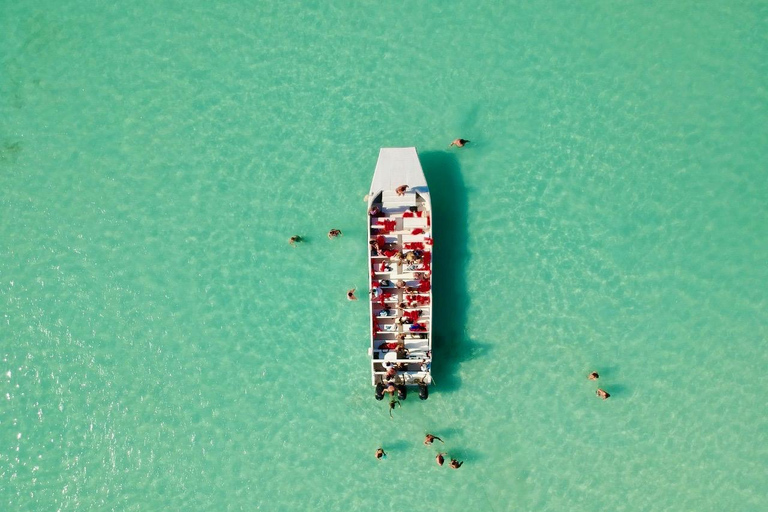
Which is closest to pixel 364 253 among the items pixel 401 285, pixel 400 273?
pixel 400 273

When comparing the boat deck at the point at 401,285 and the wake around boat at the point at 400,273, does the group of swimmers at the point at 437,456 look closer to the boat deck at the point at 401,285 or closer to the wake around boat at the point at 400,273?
the wake around boat at the point at 400,273

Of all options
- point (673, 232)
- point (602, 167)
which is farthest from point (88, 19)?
point (673, 232)

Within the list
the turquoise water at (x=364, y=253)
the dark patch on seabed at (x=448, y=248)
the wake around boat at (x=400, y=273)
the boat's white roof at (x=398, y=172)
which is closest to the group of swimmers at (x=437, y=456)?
the turquoise water at (x=364, y=253)

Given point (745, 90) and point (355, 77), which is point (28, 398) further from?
point (745, 90)

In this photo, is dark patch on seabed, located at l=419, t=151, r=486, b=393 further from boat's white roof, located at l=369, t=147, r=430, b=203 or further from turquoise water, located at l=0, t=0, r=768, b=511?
boat's white roof, located at l=369, t=147, r=430, b=203

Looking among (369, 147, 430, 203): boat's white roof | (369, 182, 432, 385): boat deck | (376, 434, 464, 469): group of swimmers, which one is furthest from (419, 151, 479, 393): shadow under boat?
(376, 434, 464, 469): group of swimmers

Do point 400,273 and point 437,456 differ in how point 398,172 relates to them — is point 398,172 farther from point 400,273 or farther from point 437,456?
point 437,456
